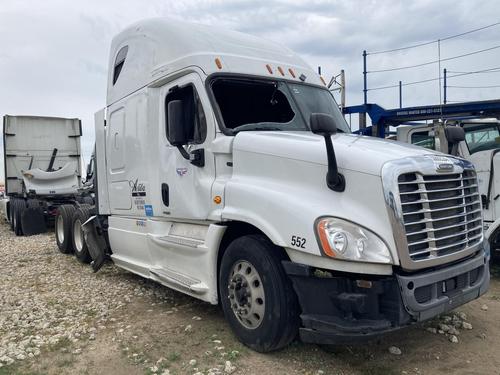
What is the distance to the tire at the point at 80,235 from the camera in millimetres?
8898

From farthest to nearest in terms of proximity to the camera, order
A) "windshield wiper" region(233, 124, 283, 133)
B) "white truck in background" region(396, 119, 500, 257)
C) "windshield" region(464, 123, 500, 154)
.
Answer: "windshield" region(464, 123, 500, 154)
"white truck in background" region(396, 119, 500, 257)
"windshield wiper" region(233, 124, 283, 133)

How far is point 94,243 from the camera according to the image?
8320 mm

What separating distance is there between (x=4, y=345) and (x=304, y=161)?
3.46 metres

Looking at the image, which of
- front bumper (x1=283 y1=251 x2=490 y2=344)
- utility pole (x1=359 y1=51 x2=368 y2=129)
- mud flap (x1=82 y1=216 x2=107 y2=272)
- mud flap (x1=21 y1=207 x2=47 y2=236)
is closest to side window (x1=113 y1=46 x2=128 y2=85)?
mud flap (x1=82 y1=216 x2=107 y2=272)

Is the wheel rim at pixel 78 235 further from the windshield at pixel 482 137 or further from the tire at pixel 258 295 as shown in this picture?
the windshield at pixel 482 137

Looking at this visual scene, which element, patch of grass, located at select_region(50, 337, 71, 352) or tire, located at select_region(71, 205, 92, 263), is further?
tire, located at select_region(71, 205, 92, 263)

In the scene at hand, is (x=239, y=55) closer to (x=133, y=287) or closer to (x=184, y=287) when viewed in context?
(x=184, y=287)

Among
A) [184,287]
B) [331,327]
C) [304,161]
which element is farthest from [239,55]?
[331,327]

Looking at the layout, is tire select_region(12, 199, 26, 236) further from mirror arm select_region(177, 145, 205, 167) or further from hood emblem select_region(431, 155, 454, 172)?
hood emblem select_region(431, 155, 454, 172)

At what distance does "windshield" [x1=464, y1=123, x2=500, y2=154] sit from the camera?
7.87 meters

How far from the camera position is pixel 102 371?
168 inches

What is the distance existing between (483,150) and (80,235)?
7137 millimetres

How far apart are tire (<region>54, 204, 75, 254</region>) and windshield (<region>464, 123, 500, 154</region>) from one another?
24.4 feet

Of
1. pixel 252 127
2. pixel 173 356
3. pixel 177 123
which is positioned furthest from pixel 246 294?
pixel 177 123
